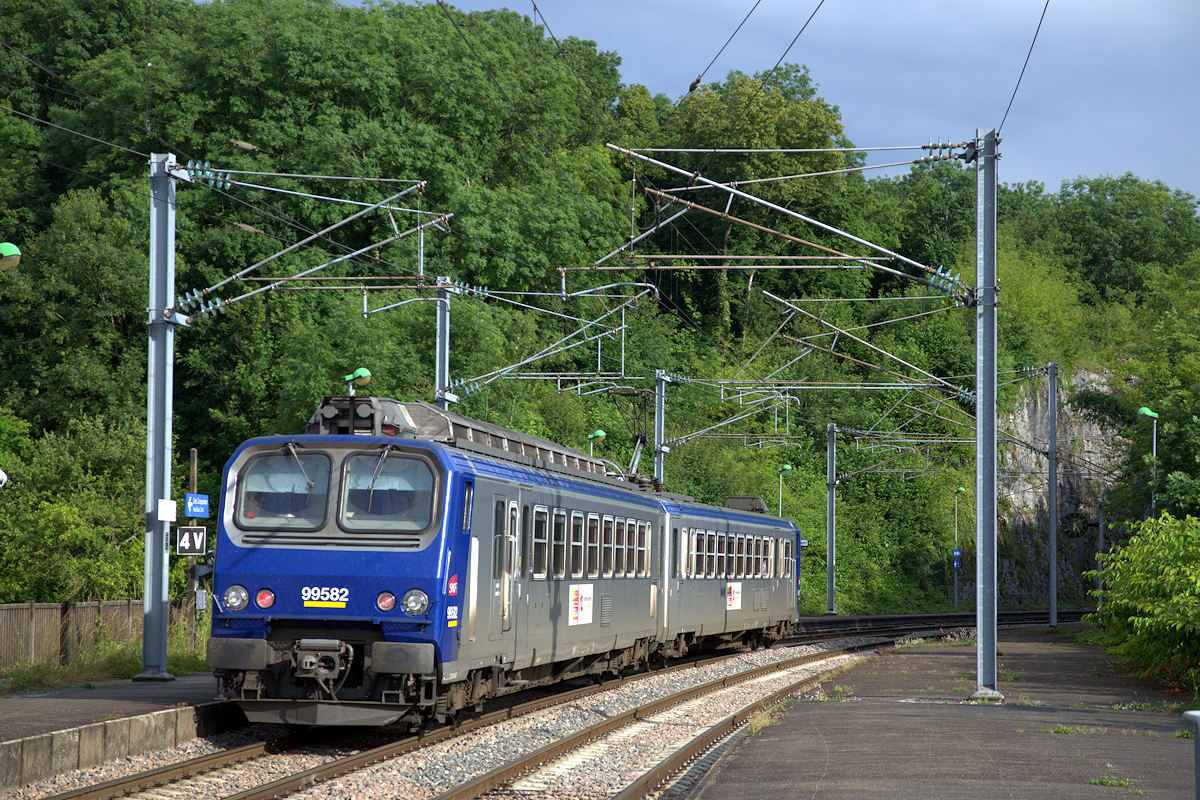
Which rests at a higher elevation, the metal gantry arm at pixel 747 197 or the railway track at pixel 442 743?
the metal gantry arm at pixel 747 197

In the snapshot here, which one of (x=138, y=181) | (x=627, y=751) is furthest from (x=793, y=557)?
(x=138, y=181)

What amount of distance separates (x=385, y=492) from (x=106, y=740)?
3.27m

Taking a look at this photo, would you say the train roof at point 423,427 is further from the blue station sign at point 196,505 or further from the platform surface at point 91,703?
the blue station sign at point 196,505

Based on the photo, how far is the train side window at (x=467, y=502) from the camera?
42.3 ft

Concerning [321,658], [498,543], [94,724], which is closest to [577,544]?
[498,543]

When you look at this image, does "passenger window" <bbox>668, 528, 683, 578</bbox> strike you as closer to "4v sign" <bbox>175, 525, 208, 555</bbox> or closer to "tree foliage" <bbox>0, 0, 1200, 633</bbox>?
"4v sign" <bbox>175, 525, 208, 555</bbox>

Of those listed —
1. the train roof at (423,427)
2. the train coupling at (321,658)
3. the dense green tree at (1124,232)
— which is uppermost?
the dense green tree at (1124,232)

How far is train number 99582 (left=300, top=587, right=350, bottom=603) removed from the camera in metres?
12.3

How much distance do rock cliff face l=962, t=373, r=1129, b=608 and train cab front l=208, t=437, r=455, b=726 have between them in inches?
2094

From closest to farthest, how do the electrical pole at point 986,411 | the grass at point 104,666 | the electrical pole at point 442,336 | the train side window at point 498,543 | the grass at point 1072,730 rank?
the grass at point 1072,730
the train side window at point 498,543
the grass at point 104,666
the electrical pole at point 986,411
the electrical pole at point 442,336

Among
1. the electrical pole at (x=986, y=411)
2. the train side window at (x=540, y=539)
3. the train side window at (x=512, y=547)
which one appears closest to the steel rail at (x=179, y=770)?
the train side window at (x=512, y=547)

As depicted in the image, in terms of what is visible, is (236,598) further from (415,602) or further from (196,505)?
(196,505)

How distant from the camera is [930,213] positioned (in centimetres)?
7969

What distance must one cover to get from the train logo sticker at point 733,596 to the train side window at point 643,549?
6.12 meters
